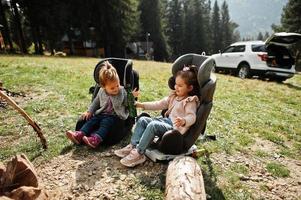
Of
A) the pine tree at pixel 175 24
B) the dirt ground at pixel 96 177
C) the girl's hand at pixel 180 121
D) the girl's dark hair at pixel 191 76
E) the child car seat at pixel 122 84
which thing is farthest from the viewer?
the pine tree at pixel 175 24

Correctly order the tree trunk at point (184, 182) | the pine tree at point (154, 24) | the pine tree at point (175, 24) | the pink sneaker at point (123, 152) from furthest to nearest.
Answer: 1. the pine tree at point (175, 24)
2. the pine tree at point (154, 24)
3. the pink sneaker at point (123, 152)
4. the tree trunk at point (184, 182)

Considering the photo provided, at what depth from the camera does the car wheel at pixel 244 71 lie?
18420mm

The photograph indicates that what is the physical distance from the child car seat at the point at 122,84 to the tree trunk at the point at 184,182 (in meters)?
1.84

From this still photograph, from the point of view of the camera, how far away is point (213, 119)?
878 cm

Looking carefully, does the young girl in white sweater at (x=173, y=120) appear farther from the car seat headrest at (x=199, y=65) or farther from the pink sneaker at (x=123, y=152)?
the car seat headrest at (x=199, y=65)

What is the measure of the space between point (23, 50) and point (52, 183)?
32605 millimetres

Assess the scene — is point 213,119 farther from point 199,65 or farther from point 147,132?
point 147,132

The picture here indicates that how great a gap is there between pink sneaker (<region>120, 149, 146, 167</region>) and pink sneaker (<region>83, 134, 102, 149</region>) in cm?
73

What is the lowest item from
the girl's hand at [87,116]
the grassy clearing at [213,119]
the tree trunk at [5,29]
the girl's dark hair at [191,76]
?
the grassy clearing at [213,119]

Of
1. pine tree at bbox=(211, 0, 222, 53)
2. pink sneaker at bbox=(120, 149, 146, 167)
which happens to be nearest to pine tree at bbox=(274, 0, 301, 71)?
pink sneaker at bbox=(120, 149, 146, 167)

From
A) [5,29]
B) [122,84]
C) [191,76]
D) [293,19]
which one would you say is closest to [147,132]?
[191,76]

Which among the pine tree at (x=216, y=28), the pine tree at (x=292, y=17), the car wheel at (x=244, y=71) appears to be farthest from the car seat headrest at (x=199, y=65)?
the pine tree at (x=216, y=28)

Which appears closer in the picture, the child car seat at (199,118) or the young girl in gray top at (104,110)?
the child car seat at (199,118)

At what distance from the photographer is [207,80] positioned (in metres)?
5.50
